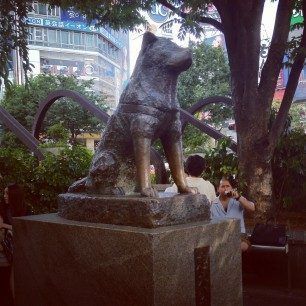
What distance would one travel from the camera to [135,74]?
124 inches

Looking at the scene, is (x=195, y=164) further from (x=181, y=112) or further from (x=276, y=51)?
(x=181, y=112)

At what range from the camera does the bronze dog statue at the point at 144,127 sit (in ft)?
9.59

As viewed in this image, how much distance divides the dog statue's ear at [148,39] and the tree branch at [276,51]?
17.9ft

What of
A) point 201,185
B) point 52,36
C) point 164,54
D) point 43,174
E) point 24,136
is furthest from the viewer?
point 52,36

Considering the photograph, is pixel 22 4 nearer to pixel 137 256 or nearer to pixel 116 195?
pixel 116 195

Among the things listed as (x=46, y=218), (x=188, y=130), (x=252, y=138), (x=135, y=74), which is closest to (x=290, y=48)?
(x=252, y=138)

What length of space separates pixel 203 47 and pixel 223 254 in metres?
24.1

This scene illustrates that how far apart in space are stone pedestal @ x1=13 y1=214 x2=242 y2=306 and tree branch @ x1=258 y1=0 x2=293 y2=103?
222 inches

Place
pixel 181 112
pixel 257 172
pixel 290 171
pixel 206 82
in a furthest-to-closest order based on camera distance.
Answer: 1. pixel 206 82
2. pixel 181 112
3. pixel 290 171
4. pixel 257 172

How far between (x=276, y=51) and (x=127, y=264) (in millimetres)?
6389

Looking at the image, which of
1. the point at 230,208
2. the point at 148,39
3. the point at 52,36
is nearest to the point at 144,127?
the point at 148,39

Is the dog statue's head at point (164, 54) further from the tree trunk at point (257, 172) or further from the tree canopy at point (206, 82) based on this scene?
the tree canopy at point (206, 82)

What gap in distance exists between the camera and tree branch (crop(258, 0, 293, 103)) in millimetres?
7969

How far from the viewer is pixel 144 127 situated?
2.90m
